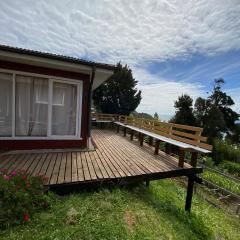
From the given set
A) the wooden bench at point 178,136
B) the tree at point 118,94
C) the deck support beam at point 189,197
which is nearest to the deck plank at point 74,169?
the wooden bench at point 178,136

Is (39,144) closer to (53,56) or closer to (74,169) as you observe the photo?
(74,169)

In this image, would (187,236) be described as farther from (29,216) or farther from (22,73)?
(22,73)

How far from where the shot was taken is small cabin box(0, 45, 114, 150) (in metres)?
5.01

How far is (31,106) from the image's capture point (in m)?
5.29

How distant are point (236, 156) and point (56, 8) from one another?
2085 centimetres

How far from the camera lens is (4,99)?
16.7 feet

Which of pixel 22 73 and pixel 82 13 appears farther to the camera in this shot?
pixel 82 13

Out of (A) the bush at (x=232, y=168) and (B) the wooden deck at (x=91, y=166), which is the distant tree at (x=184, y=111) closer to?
(A) the bush at (x=232, y=168)

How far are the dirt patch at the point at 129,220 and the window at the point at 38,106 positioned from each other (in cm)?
323

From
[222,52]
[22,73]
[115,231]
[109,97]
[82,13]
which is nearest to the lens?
[115,231]

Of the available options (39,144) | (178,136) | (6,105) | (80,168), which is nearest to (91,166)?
(80,168)

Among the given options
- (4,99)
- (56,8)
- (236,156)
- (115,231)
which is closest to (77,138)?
(4,99)

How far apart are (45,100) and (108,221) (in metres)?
3.90

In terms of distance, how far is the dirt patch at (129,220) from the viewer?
279 centimetres
